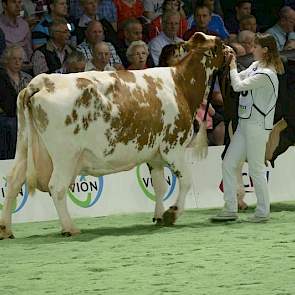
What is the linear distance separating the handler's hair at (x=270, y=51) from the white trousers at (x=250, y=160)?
2.14 ft

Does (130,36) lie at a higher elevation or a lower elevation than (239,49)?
higher

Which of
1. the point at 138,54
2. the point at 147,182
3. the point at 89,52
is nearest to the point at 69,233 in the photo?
the point at 147,182

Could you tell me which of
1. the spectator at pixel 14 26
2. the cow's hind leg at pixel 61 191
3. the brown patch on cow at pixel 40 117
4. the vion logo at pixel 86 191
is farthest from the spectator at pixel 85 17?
the cow's hind leg at pixel 61 191

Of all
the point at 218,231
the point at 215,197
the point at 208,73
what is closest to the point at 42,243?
the point at 218,231

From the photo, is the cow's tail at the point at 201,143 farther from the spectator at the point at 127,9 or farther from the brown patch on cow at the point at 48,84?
the spectator at the point at 127,9

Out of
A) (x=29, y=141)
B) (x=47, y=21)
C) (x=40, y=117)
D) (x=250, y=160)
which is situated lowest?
(x=250, y=160)

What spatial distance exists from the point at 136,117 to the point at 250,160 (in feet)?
4.19

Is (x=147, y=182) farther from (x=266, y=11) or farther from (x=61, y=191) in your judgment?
(x=266, y=11)

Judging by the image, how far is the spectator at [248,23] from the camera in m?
15.3

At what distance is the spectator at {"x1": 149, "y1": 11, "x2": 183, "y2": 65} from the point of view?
47.0 ft

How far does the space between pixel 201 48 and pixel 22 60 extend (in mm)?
2949

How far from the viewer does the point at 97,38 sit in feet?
44.8

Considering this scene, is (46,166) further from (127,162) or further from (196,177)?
(196,177)

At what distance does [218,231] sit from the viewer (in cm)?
976
